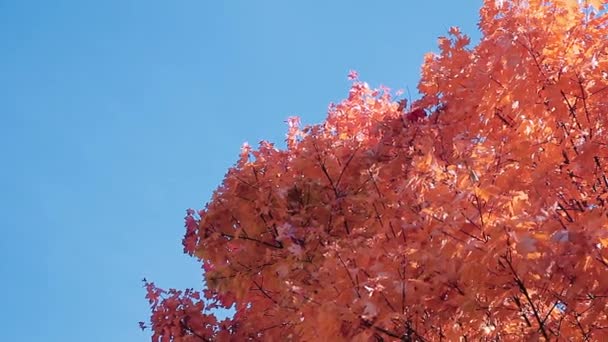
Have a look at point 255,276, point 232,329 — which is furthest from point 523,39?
point 232,329

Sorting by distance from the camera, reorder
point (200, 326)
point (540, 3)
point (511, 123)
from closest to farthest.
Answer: point (540, 3), point (511, 123), point (200, 326)

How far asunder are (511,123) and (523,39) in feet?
3.33

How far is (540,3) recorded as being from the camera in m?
5.41

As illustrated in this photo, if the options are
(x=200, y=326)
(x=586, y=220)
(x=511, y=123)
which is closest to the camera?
(x=586, y=220)

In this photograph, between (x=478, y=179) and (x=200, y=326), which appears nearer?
(x=478, y=179)

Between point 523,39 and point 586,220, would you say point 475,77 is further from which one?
point 586,220

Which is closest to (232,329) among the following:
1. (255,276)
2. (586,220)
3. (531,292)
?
(255,276)

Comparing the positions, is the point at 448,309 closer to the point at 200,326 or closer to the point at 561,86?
the point at 561,86

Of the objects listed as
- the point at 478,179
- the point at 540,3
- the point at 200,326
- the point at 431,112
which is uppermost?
the point at 431,112

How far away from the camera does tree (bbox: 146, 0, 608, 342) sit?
3.52m

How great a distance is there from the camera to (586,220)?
11.3ft

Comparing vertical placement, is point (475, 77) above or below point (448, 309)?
above

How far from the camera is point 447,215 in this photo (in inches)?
143

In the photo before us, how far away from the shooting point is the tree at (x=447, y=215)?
11.6 feet
